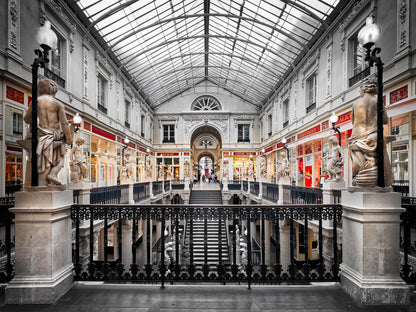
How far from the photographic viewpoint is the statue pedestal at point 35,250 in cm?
274

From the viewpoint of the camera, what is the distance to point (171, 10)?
1512 centimetres

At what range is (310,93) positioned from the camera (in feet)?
49.7

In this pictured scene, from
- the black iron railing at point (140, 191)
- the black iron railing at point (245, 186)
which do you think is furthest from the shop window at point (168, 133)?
the black iron railing at point (140, 191)

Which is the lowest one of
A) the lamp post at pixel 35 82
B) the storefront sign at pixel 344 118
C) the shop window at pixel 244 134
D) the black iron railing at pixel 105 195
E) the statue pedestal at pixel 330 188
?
the black iron railing at pixel 105 195

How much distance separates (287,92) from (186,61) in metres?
10.6

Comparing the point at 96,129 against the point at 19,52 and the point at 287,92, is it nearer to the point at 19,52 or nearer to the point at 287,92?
the point at 19,52

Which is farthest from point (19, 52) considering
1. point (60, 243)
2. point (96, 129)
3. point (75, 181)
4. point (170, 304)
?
point (170, 304)

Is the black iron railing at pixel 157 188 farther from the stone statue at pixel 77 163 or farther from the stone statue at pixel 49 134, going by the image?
the stone statue at pixel 49 134

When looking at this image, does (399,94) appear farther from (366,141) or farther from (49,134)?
(49,134)

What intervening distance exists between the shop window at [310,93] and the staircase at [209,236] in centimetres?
951

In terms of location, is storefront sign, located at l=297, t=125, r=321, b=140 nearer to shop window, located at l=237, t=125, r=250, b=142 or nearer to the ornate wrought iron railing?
the ornate wrought iron railing

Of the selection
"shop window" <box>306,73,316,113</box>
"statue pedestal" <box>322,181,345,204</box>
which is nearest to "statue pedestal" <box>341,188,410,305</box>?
"statue pedestal" <box>322,181,345,204</box>

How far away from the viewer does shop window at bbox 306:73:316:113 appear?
1437 cm

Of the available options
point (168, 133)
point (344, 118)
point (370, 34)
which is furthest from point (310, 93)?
point (168, 133)
